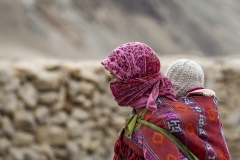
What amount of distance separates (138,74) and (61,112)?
385 cm

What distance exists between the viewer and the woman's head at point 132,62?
79.1 inches

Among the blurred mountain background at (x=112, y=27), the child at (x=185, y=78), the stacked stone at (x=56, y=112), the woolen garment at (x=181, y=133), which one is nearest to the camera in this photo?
the woolen garment at (x=181, y=133)

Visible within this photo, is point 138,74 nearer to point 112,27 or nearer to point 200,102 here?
point 200,102

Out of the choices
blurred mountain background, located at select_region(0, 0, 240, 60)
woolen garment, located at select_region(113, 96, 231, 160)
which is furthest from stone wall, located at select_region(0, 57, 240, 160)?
woolen garment, located at select_region(113, 96, 231, 160)

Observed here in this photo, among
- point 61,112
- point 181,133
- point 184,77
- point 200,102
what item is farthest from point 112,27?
point 181,133

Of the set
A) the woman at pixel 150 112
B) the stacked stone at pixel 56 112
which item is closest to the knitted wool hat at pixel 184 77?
the woman at pixel 150 112

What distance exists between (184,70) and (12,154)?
3.52 metres

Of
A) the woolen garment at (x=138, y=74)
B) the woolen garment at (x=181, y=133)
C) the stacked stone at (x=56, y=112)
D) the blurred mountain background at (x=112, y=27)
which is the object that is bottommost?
the woolen garment at (x=181, y=133)

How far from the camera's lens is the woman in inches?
76.1

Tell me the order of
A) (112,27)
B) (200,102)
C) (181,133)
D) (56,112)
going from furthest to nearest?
(112,27), (56,112), (200,102), (181,133)

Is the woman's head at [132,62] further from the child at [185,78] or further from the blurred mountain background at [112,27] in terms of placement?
the blurred mountain background at [112,27]

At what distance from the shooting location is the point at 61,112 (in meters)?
5.78

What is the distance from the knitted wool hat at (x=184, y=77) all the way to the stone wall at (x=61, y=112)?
3.32 m

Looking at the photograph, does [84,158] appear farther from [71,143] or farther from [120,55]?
[120,55]
